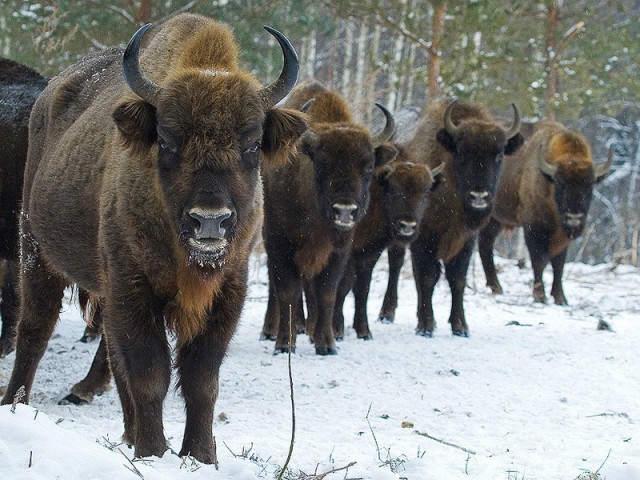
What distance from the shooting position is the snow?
147 inches

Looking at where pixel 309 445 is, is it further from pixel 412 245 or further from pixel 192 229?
pixel 412 245

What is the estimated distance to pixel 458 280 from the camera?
1040 cm

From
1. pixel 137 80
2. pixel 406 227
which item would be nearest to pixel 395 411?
pixel 137 80

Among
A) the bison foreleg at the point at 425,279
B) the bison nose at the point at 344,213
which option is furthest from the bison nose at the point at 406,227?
the bison nose at the point at 344,213

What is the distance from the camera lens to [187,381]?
477cm

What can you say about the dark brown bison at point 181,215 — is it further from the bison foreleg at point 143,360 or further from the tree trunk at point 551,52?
the tree trunk at point 551,52

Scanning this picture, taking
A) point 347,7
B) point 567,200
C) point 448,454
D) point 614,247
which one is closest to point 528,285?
point 567,200

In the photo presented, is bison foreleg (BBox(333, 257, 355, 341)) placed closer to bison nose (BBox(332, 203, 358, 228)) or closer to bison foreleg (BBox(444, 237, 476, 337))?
bison foreleg (BBox(444, 237, 476, 337))

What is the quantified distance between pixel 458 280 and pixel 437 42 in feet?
31.8

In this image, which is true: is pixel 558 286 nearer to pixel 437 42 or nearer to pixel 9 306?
pixel 437 42

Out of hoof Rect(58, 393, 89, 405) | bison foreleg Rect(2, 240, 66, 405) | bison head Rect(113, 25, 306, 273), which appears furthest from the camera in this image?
hoof Rect(58, 393, 89, 405)

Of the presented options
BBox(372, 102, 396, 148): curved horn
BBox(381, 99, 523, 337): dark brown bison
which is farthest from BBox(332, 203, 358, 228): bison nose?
BBox(381, 99, 523, 337): dark brown bison

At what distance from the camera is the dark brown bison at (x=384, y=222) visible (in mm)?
9781

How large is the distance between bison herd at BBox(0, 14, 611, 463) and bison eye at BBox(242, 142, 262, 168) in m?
0.01
